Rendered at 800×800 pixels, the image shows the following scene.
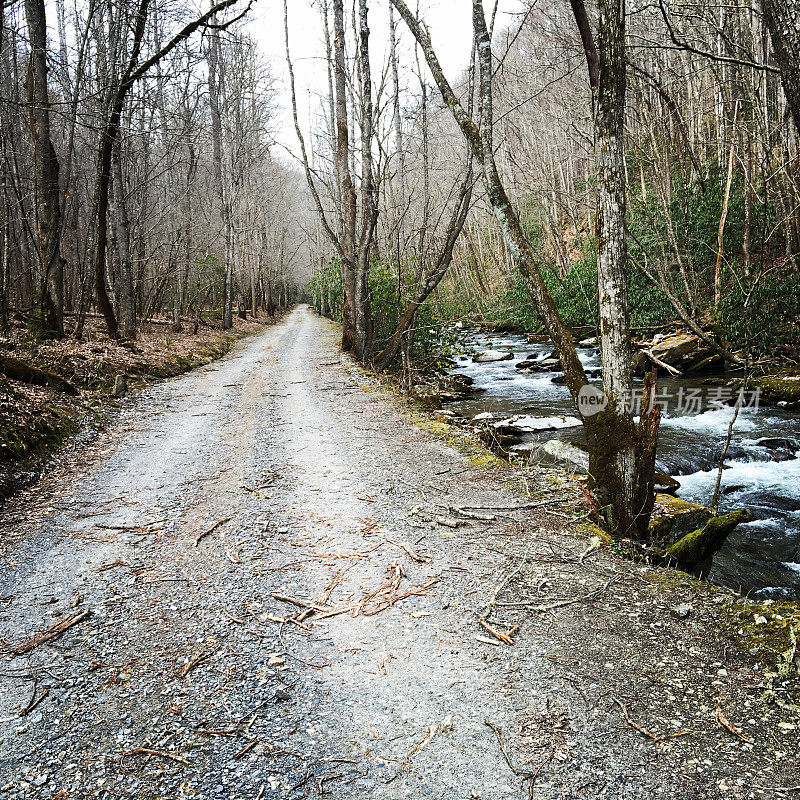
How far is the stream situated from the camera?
5199 mm

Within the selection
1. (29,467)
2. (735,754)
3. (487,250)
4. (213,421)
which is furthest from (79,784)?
(487,250)

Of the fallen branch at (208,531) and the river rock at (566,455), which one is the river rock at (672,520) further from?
the fallen branch at (208,531)

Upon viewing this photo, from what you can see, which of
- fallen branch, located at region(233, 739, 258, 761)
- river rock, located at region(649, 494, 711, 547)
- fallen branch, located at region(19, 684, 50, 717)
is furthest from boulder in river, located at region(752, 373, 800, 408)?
fallen branch, located at region(19, 684, 50, 717)

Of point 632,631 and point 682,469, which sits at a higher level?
point 632,631

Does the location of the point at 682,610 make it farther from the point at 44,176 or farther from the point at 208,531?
the point at 44,176

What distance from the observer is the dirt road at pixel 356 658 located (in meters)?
2.00

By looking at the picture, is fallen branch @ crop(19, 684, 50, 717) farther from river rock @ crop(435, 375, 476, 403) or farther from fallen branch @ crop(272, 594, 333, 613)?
river rock @ crop(435, 375, 476, 403)

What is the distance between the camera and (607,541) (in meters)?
3.67

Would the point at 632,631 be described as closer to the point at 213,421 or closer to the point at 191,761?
the point at 191,761

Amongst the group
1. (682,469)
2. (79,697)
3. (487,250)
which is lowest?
(682,469)

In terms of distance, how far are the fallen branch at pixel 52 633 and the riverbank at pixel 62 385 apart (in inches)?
85.7

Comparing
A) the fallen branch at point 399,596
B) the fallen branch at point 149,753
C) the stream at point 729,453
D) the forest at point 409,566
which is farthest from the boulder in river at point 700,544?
the fallen branch at point 149,753

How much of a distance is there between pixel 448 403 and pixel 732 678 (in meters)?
9.98

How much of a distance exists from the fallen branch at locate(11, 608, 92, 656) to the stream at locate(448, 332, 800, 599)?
450cm
